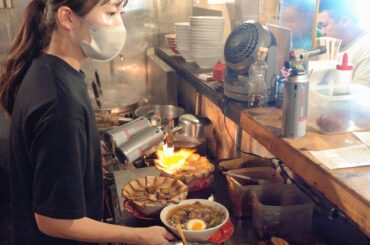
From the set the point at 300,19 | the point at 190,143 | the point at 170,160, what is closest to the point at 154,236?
the point at 170,160

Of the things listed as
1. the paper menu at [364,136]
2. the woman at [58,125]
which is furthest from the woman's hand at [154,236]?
the paper menu at [364,136]

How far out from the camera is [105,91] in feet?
11.9

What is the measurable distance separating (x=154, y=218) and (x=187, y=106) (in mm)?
1685

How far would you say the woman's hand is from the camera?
1.25 metres

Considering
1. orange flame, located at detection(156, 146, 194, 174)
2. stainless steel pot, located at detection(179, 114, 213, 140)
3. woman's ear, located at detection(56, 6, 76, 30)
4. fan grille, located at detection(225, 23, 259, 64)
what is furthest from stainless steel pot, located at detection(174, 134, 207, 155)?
woman's ear, located at detection(56, 6, 76, 30)

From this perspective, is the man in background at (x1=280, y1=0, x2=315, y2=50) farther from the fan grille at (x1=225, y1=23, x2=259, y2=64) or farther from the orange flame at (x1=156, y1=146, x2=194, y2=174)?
the orange flame at (x1=156, y1=146, x2=194, y2=174)

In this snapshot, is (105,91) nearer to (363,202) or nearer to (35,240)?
(35,240)

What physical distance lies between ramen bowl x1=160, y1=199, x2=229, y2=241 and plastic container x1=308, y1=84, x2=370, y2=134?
45cm

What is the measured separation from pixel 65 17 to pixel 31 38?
165 mm

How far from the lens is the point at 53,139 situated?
1.04m

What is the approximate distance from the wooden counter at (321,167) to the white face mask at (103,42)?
0.56 metres

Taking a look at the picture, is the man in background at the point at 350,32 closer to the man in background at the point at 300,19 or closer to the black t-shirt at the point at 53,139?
the man in background at the point at 300,19

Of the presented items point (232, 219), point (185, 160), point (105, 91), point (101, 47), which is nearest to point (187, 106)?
point (105, 91)

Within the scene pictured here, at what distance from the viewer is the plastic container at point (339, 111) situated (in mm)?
1320
